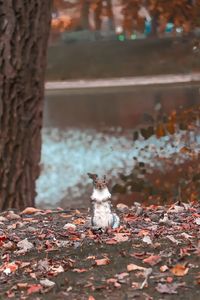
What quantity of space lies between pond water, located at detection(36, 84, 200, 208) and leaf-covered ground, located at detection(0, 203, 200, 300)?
3738 millimetres

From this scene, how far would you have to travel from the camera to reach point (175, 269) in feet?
11.0

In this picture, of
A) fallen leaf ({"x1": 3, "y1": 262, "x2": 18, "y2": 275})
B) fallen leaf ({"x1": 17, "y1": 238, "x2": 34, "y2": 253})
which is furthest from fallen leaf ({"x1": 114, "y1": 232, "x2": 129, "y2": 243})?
fallen leaf ({"x1": 3, "y1": 262, "x2": 18, "y2": 275})

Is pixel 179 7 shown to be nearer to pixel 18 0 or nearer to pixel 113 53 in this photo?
pixel 18 0

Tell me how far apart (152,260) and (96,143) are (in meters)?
9.71

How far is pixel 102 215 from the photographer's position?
12.5ft

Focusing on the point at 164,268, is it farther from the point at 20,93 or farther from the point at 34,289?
the point at 20,93

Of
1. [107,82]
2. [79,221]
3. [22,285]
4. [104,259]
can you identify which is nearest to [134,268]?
[104,259]

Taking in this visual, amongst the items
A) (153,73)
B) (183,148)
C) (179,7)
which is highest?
(153,73)

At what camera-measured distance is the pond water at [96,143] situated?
29.2ft

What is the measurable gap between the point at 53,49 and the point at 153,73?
303 inches

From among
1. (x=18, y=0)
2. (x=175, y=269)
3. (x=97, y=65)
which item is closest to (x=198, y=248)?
(x=175, y=269)

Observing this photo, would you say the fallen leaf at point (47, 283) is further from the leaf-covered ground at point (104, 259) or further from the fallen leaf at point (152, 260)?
the fallen leaf at point (152, 260)

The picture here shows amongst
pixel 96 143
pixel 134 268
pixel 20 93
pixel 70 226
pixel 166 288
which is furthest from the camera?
pixel 96 143

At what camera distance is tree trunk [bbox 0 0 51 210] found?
591 centimetres
